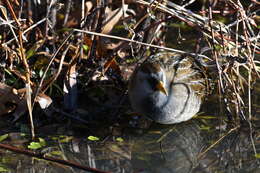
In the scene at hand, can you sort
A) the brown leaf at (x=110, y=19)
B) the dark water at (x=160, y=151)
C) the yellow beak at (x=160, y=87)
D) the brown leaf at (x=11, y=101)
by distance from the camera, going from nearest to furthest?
the dark water at (x=160, y=151)
the yellow beak at (x=160, y=87)
the brown leaf at (x=11, y=101)
the brown leaf at (x=110, y=19)

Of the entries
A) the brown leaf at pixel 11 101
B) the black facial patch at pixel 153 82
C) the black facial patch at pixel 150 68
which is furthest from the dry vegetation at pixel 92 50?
the black facial patch at pixel 153 82

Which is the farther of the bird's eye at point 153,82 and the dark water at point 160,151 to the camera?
the bird's eye at point 153,82

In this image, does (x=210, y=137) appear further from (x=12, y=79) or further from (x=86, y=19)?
(x=12, y=79)

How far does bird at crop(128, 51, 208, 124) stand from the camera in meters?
4.42

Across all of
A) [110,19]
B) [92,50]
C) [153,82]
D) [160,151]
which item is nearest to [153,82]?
[153,82]

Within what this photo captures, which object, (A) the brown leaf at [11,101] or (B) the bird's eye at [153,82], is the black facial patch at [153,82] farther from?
(A) the brown leaf at [11,101]

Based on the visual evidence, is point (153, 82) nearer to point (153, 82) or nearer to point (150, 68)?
point (153, 82)

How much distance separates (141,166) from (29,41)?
183 centimetres

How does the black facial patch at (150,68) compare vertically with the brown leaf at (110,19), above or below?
below

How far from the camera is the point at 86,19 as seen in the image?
4699mm

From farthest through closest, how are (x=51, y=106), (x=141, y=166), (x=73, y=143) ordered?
(x=51, y=106)
(x=73, y=143)
(x=141, y=166)

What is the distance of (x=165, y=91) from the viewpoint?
14.4 ft

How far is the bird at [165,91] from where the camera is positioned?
4.42 meters

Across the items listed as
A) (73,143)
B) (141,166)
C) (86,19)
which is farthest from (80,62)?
(141,166)
